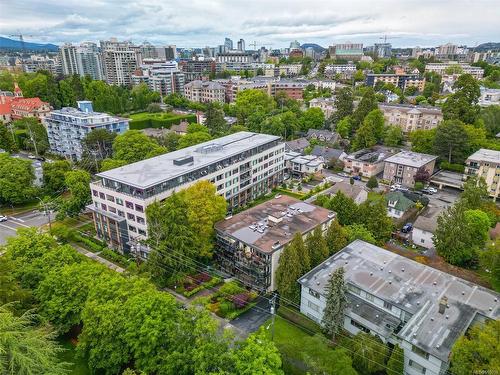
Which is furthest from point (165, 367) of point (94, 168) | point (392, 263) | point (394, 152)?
point (394, 152)

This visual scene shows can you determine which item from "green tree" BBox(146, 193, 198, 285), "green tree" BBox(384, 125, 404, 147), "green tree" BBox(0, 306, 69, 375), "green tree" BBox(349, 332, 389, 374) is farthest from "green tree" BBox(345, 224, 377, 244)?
"green tree" BBox(384, 125, 404, 147)

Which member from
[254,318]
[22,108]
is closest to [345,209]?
[254,318]

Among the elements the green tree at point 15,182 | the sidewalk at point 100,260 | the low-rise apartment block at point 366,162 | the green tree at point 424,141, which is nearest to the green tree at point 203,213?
the sidewalk at point 100,260

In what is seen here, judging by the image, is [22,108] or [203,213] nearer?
[203,213]

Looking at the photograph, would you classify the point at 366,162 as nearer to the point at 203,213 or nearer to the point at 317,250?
the point at 317,250

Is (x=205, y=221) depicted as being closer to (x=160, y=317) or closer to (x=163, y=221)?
(x=163, y=221)

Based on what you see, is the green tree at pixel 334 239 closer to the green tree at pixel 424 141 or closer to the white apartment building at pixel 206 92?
the green tree at pixel 424 141
